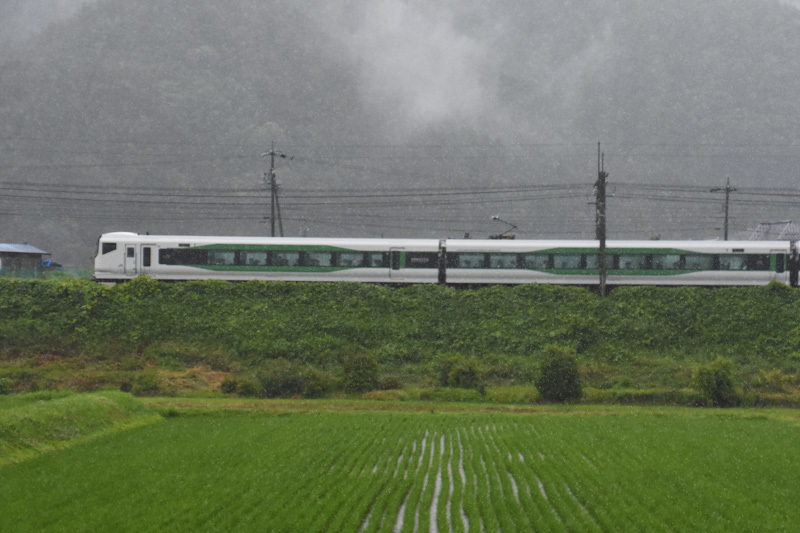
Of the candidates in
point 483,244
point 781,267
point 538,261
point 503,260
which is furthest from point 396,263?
point 781,267

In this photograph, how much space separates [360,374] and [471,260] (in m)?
14.2

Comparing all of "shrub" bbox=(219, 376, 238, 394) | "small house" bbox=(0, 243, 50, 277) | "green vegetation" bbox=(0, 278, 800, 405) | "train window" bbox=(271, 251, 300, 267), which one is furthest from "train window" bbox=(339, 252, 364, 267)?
"small house" bbox=(0, 243, 50, 277)

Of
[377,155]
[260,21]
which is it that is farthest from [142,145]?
[260,21]

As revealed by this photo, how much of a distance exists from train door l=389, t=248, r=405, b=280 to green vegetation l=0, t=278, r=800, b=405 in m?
2.18

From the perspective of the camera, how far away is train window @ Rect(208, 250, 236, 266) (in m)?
43.6

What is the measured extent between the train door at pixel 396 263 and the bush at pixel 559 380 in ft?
50.2

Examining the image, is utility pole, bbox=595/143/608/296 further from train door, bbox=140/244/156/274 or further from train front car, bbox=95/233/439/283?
train door, bbox=140/244/156/274

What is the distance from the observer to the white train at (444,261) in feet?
142

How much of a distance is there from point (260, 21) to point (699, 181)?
9962cm

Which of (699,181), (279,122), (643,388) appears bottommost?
(643,388)

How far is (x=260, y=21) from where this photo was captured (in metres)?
163

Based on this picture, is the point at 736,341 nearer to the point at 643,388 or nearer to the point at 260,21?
the point at 643,388

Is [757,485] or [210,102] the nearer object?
[757,485]

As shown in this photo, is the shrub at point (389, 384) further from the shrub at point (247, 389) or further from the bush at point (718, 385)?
the bush at point (718, 385)
